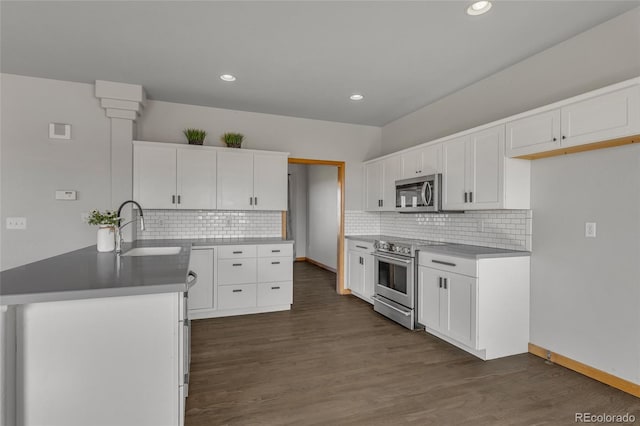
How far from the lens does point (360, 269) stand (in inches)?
196

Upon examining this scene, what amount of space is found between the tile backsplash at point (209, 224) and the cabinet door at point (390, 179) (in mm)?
1618

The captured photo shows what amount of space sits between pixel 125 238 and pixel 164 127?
1.56 m

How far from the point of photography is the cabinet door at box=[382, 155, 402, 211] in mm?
4668

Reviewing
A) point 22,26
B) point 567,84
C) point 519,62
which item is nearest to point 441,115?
point 519,62

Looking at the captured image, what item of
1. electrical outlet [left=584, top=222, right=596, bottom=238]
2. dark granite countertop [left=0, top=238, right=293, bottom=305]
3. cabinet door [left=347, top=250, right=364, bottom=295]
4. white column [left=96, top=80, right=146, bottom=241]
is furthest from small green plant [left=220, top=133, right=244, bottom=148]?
electrical outlet [left=584, top=222, right=596, bottom=238]

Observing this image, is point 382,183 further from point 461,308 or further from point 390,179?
point 461,308

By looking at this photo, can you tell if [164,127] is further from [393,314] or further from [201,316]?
[393,314]

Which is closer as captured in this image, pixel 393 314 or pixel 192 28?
pixel 192 28

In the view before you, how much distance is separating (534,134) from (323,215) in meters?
5.45

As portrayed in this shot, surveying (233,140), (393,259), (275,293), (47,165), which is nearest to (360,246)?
(393,259)

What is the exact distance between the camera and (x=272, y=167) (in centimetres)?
470

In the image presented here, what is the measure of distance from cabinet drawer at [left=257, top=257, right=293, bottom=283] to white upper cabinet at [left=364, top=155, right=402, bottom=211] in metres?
1.63

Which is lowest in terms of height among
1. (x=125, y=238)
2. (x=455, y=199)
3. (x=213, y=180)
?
(x=125, y=238)

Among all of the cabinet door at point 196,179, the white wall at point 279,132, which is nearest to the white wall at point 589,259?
the white wall at point 279,132
